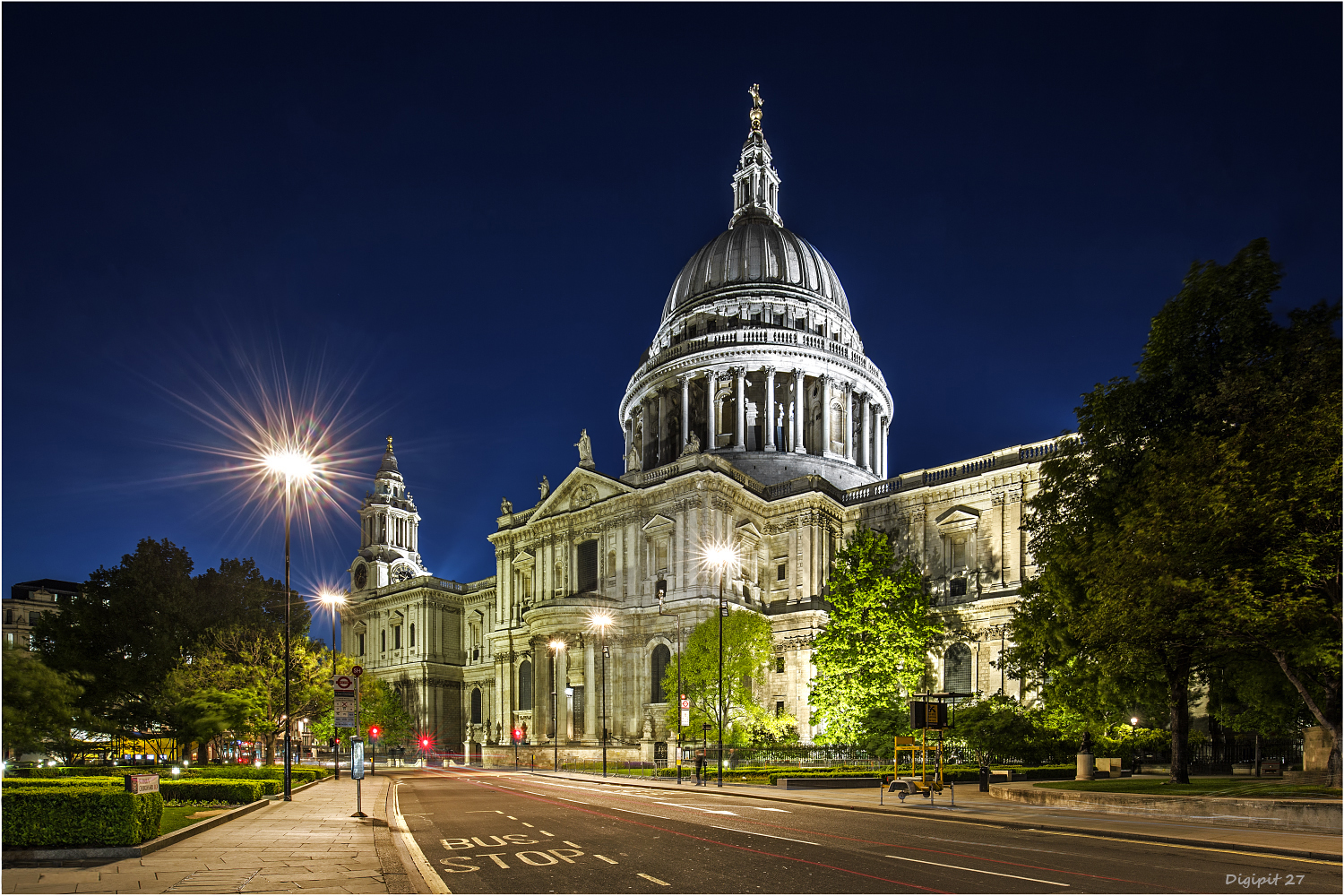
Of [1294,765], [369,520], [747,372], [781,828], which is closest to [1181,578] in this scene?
[781,828]

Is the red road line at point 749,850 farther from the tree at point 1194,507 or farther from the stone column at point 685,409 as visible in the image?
the stone column at point 685,409

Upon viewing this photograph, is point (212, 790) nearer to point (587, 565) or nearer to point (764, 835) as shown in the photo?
point (764, 835)

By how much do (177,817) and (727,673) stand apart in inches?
1380

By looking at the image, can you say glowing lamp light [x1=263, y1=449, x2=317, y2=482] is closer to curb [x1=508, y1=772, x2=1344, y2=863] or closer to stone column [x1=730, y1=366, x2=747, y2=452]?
curb [x1=508, y1=772, x2=1344, y2=863]

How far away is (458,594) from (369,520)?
71.2 feet

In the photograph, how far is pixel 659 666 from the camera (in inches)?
2491

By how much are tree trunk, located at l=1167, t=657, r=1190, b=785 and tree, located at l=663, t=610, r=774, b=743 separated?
2630 centimetres

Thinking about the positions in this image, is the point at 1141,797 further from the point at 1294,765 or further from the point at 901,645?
the point at 901,645

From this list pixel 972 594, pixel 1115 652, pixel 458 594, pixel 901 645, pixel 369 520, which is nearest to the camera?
pixel 1115 652

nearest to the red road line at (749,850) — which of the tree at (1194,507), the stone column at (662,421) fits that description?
the tree at (1194,507)

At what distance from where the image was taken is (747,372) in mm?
82625

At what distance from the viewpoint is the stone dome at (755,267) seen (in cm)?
9075

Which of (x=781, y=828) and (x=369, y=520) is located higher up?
(x=369, y=520)

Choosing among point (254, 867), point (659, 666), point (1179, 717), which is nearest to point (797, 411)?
point (659, 666)
